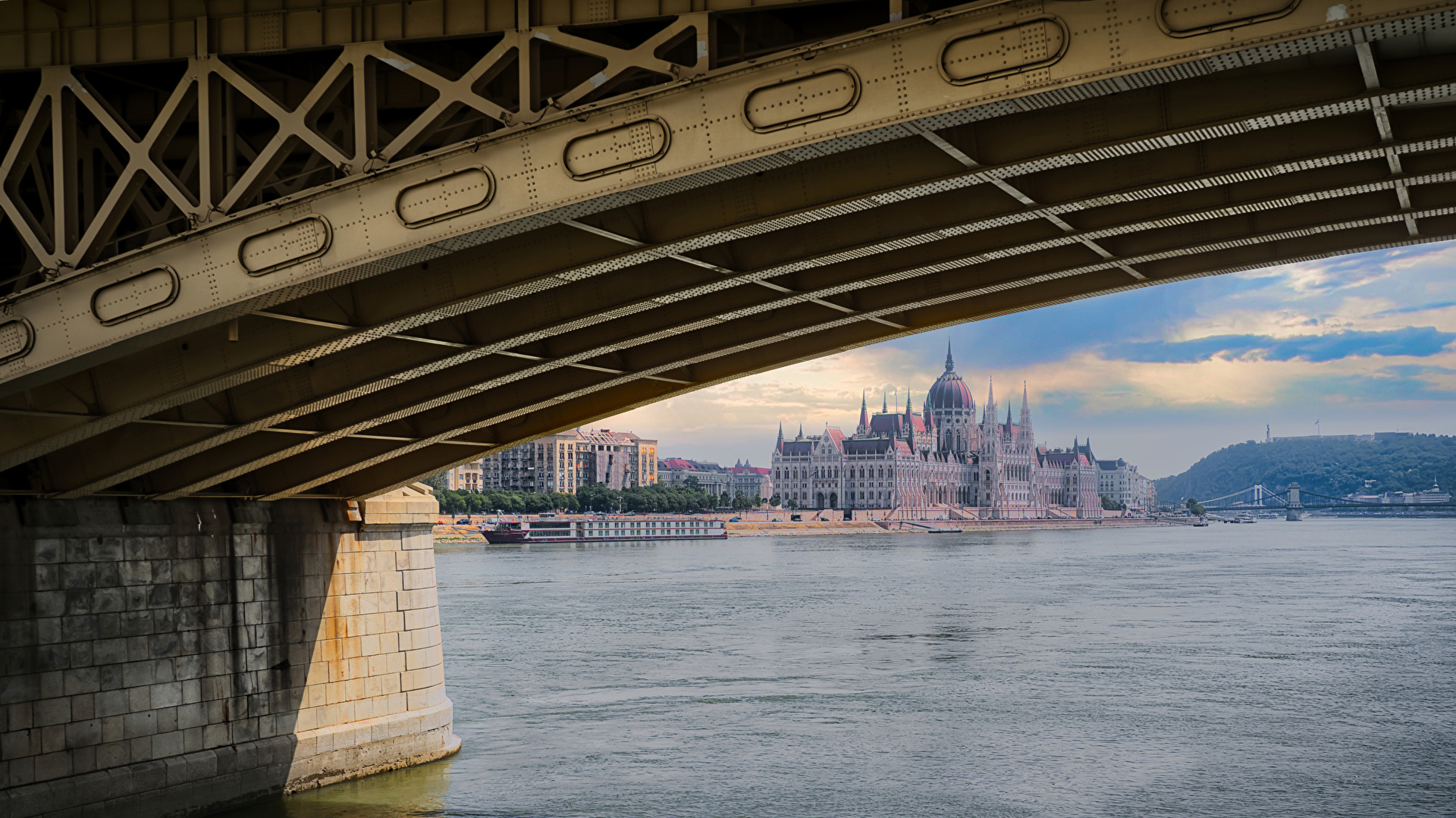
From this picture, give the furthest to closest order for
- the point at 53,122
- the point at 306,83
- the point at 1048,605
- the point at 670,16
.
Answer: the point at 1048,605, the point at 306,83, the point at 53,122, the point at 670,16

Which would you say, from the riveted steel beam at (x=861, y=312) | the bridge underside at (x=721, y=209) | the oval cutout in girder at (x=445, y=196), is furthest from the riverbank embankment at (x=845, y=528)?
the oval cutout in girder at (x=445, y=196)

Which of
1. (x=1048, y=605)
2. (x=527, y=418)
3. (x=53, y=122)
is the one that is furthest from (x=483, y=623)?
(x=53, y=122)

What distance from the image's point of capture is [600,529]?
426 ft

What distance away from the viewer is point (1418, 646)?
3322 cm

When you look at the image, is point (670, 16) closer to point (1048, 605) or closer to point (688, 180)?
point (688, 180)

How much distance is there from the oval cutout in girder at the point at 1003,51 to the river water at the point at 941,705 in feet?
38.3

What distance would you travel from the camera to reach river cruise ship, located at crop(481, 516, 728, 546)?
4742 inches

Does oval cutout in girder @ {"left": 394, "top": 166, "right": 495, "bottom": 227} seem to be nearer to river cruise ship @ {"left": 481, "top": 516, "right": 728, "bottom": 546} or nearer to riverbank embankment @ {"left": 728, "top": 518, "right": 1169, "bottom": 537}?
river cruise ship @ {"left": 481, "top": 516, "right": 728, "bottom": 546}

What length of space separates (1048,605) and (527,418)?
33.4 m

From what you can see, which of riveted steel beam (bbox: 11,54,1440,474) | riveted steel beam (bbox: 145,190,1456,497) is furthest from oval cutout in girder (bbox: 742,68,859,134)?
riveted steel beam (bbox: 145,190,1456,497)

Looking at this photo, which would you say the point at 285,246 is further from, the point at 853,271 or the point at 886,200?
the point at 853,271

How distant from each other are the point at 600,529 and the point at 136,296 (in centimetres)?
12066

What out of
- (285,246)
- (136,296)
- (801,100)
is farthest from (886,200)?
(136,296)

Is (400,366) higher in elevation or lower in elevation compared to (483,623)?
higher
